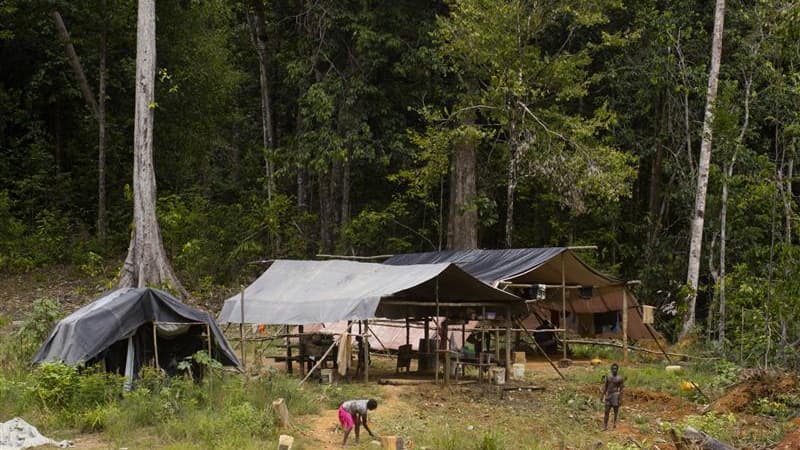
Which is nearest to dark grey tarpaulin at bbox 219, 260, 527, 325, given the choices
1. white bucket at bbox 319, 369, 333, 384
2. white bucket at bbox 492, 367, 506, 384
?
white bucket at bbox 319, 369, 333, 384

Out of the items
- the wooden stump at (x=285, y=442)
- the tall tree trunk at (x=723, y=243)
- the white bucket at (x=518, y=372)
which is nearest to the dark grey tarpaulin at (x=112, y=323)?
the wooden stump at (x=285, y=442)

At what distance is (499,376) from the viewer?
16812 millimetres

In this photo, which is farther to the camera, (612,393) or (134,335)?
(134,335)

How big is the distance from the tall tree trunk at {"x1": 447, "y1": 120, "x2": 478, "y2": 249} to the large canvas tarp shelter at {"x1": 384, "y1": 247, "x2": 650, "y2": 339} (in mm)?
2313

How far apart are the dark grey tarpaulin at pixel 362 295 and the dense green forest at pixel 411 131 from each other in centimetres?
543

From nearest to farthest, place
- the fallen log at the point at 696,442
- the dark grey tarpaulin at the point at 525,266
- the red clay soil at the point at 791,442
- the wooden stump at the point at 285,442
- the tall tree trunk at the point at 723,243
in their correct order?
the wooden stump at the point at 285,442 → the fallen log at the point at 696,442 → the red clay soil at the point at 791,442 → the dark grey tarpaulin at the point at 525,266 → the tall tree trunk at the point at 723,243

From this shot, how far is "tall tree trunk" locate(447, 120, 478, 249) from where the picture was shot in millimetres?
24969

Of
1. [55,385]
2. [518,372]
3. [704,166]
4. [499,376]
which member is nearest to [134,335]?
[55,385]

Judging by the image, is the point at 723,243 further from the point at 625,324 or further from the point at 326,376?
the point at 326,376

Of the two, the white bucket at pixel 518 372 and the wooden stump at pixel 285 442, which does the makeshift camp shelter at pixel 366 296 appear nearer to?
the white bucket at pixel 518 372

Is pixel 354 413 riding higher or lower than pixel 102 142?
lower

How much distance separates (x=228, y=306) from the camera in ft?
60.2

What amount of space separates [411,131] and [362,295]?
32.0 ft

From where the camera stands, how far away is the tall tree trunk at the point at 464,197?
24969 millimetres
